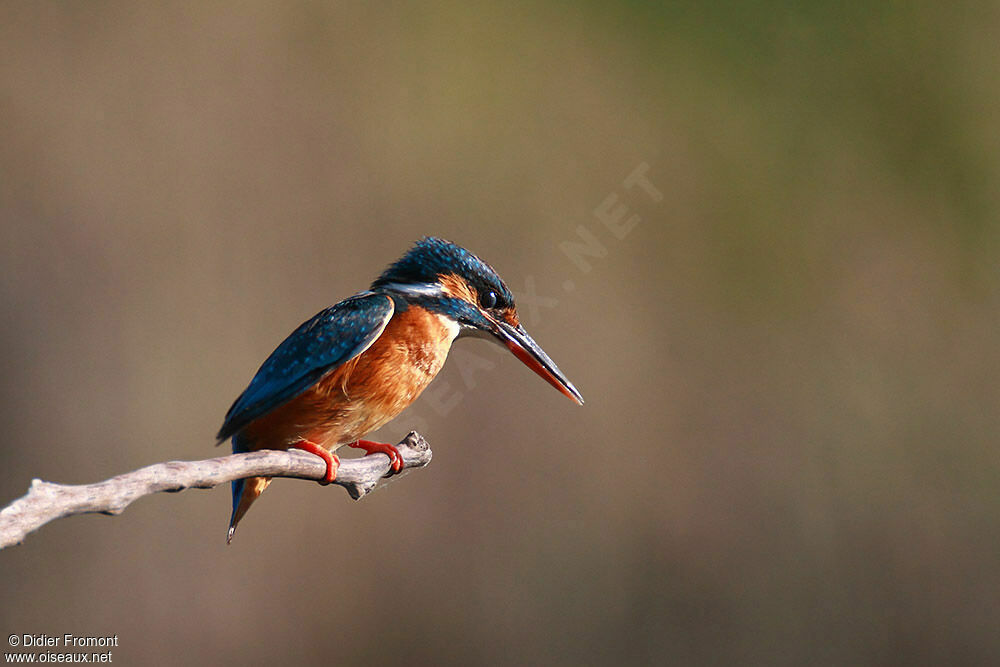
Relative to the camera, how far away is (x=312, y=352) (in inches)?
56.4

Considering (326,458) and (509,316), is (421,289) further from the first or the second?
(326,458)

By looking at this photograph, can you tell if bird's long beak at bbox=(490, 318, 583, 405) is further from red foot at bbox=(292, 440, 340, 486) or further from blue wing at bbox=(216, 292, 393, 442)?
red foot at bbox=(292, 440, 340, 486)

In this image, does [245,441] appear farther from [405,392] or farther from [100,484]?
[100,484]

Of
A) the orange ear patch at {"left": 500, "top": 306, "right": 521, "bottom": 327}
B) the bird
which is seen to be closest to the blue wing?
the bird

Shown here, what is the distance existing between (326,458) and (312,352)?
188 mm

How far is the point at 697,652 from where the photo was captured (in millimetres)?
3709

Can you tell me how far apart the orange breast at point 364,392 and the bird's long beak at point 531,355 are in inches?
5.3

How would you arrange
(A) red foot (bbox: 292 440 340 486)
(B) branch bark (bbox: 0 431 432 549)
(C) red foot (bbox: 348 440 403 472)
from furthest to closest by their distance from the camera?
(C) red foot (bbox: 348 440 403 472)
(A) red foot (bbox: 292 440 340 486)
(B) branch bark (bbox: 0 431 432 549)

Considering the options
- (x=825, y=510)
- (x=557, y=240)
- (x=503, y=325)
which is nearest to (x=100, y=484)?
(x=503, y=325)

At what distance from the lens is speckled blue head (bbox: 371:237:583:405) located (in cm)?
154

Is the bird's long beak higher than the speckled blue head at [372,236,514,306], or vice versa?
the speckled blue head at [372,236,514,306]

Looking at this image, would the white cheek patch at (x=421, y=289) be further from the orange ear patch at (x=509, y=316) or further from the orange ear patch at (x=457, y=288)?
the orange ear patch at (x=509, y=316)

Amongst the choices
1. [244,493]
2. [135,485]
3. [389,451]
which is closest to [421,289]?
[389,451]

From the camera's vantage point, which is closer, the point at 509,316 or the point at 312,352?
the point at 312,352
